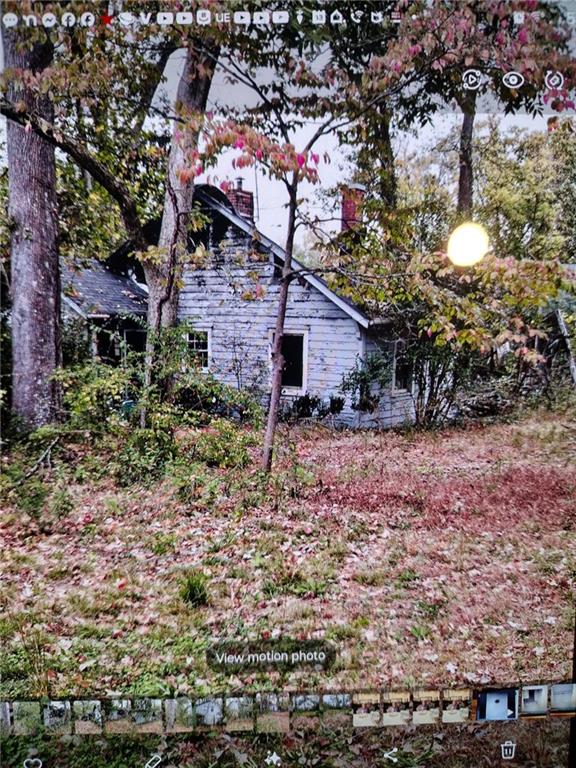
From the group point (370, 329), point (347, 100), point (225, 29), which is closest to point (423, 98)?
point (347, 100)

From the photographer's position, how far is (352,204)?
1393mm

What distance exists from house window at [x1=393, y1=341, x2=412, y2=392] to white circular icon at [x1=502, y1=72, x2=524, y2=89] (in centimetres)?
80

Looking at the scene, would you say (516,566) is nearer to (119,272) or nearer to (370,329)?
(370,329)

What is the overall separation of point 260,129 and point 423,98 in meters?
0.49

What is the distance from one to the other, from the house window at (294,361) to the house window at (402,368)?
0.33 m

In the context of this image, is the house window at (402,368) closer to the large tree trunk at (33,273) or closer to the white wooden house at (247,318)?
the white wooden house at (247,318)

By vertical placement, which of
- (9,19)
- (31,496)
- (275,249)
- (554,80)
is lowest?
(31,496)

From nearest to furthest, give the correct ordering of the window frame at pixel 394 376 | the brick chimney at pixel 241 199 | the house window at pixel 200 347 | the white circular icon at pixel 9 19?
the white circular icon at pixel 9 19 → the brick chimney at pixel 241 199 → the house window at pixel 200 347 → the window frame at pixel 394 376

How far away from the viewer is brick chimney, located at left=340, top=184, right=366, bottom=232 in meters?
1.37

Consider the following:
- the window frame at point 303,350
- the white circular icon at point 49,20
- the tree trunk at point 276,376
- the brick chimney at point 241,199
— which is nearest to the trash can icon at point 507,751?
the tree trunk at point 276,376

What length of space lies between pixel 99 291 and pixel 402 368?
1.09 metres

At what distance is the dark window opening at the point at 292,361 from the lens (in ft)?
4.96

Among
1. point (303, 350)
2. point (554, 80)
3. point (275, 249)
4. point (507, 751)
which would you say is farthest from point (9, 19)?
point (507, 751)

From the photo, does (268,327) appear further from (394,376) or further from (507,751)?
(507,751)
